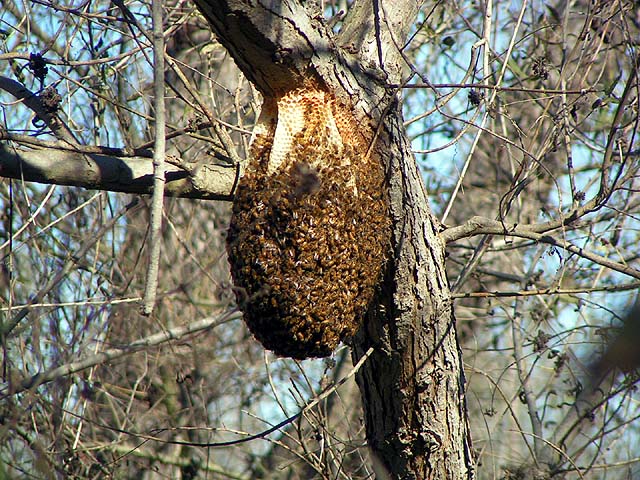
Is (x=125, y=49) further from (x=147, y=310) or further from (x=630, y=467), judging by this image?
(x=630, y=467)

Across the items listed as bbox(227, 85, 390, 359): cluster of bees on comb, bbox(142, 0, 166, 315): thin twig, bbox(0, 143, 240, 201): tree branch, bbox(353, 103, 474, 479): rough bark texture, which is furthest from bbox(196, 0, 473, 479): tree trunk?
bbox(142, 0, 166, 315): thin twig

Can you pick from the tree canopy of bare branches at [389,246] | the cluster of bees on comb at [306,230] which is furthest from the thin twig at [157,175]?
the cluster of bees on comb at [306,230]

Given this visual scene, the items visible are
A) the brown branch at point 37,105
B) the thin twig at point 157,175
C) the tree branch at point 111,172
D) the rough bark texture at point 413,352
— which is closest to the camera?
the thin twig at point 157,175

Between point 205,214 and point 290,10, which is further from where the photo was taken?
point 205,214

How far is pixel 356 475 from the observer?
4129 mm

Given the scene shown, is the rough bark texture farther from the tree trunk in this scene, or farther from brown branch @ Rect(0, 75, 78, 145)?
brown branch @ Rect(0, 75, 78, 145)

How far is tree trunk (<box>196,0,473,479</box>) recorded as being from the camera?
253cm

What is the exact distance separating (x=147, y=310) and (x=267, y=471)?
3.95 m

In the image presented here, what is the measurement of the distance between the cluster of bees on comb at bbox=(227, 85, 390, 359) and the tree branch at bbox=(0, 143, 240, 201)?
0.11 m

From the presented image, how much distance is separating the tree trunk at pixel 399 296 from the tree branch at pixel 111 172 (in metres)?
0.37

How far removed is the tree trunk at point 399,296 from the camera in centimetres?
253

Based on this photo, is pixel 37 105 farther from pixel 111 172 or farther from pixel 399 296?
pixel 399 296

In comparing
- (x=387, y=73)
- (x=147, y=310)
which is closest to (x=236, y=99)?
(x=387, y=73)

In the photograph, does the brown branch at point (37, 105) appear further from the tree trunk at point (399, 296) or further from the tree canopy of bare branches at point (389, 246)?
the tree trunk at point (399, 296)
